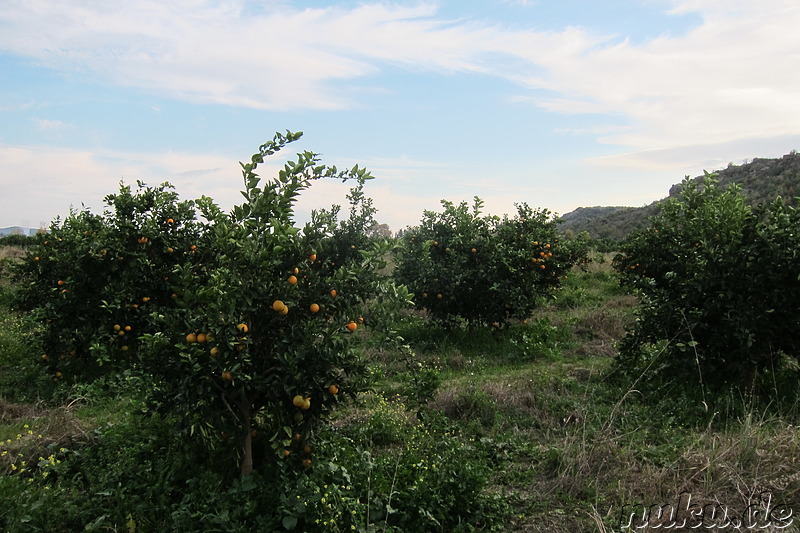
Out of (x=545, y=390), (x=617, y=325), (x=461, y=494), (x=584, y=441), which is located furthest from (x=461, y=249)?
(x=461, y=494)

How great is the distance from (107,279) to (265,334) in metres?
3.56

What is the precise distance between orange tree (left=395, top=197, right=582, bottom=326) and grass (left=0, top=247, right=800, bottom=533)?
121 cm

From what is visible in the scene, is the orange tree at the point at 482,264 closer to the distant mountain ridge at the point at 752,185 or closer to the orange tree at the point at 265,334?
the orange tree at the point at 265,334

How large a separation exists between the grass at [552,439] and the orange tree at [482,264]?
121 centimetres

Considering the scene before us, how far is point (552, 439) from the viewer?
14.3ft

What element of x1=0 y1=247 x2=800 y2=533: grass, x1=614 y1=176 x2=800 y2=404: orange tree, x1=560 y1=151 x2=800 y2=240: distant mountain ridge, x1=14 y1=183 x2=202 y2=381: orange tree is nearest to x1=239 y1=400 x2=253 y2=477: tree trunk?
x1=0 y1=247 x2=800 y2=533: grass

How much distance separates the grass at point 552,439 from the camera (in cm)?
323

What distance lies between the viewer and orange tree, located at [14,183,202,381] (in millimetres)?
5883

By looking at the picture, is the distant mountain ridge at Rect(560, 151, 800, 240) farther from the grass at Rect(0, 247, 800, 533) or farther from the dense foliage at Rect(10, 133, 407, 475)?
the dense foliage at Rect(10, 133, 407, 475)

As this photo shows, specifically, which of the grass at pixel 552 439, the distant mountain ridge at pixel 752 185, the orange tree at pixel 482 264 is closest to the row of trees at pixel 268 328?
the grass at pixel 552 439

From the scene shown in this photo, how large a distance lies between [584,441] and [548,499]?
0.58 metres

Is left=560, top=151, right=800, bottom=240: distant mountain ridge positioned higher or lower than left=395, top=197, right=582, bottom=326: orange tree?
higher

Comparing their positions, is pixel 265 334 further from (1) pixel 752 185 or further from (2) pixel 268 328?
(1) pixel 752 185

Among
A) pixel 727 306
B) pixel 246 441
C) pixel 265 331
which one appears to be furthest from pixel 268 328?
pixel 727 306
